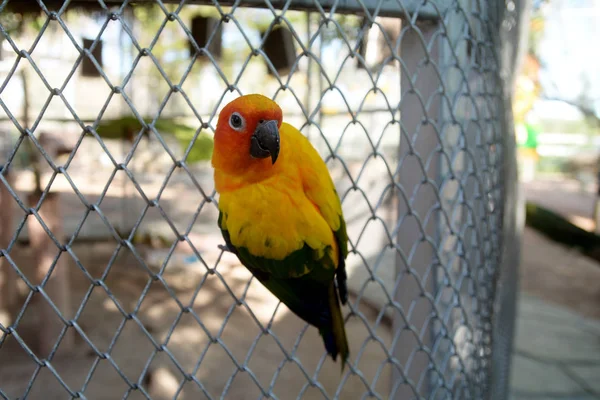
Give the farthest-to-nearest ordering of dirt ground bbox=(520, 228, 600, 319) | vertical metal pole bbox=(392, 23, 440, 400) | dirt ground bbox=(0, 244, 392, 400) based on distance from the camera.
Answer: dirt ground bbox=(520, 228, 600, 319), dirt ground bbox=(0, 244, 392, 400), vertical metal pole bbox=(392, 23, 440, 400)

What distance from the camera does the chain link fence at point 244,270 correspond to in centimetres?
79

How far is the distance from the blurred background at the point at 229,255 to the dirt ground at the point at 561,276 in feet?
0.10

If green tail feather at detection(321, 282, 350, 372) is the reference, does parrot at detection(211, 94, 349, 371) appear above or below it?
above

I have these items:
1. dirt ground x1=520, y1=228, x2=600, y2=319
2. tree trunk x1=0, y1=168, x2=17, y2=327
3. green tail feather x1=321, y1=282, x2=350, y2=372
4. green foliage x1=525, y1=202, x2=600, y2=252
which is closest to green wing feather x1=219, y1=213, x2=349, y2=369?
green tail feather x1=321, y1=282, x2=350, y2=372

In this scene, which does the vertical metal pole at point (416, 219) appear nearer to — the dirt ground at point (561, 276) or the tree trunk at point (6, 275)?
the tree trunk at point (6, 275)

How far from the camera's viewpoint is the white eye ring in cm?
76

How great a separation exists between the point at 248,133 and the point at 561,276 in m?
4.88

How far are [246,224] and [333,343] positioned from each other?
1.22 feet

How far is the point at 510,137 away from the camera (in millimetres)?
1471

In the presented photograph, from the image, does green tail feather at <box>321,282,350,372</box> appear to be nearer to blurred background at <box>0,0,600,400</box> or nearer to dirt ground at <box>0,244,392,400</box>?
blurred background at <box>0,0,600,400</box>

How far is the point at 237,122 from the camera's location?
2.51ft

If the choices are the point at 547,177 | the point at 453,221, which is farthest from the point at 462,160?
the point at 547,177

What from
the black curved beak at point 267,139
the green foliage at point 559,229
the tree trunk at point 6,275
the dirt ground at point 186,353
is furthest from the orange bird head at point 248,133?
the green foliage at point 559,229

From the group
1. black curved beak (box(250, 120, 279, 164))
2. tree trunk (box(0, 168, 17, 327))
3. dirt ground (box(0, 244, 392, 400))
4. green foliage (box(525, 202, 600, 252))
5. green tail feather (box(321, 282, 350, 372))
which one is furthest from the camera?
green foliage (box(525, 202, 600, 252))
